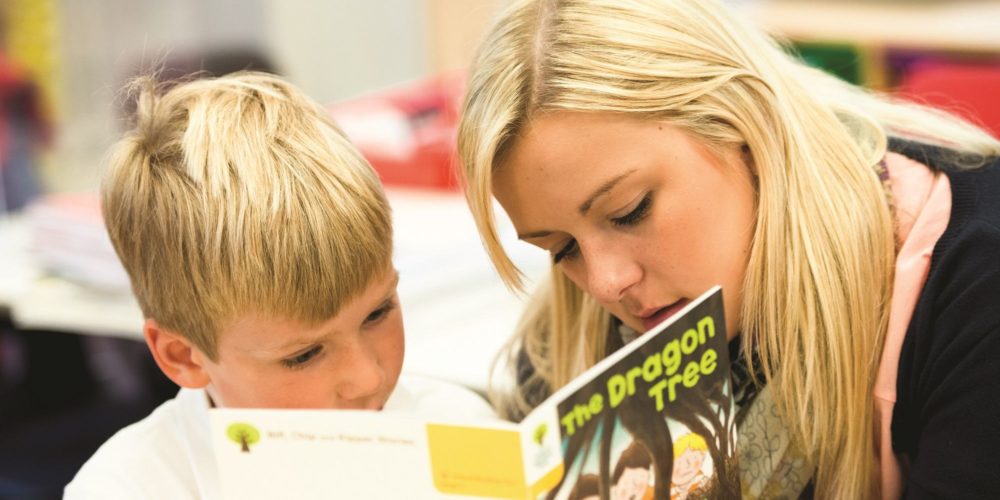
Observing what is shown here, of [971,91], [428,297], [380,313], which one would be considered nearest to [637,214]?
[380,313]

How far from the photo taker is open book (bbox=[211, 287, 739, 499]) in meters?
0.79

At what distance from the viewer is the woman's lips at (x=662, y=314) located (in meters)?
1.07

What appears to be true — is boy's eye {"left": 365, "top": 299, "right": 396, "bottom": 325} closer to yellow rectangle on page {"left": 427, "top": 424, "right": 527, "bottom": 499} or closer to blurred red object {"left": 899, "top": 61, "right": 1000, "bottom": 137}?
yellow rectangle on page {"left": 427, "top": 424, "right": 527, "bottom": 499}

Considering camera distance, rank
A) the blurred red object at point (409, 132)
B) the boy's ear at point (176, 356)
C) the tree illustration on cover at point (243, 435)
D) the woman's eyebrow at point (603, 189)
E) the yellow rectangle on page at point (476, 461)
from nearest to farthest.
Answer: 1. the yellow rectangle on page at point (476, 461)
2. the tree illustration on cover at point (243, 435)
3. the woman's eyebrow at point (603, 189)
4. the boy's ear at point (176, 356)
5. the blurred red object at point (409, 132)

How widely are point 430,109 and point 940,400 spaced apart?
1.59m

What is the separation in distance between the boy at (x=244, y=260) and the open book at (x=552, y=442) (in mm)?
186

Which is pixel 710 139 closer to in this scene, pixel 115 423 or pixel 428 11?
pixel 115 423

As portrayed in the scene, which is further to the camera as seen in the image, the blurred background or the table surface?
the blurred background

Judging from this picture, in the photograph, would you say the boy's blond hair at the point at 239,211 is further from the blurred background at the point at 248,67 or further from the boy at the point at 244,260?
the blurred background at the point at 248,67

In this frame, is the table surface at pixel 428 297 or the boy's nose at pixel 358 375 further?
the table surface at pixel 428 297

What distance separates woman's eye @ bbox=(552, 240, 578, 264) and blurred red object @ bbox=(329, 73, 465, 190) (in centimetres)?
112

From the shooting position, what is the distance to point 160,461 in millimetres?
1128

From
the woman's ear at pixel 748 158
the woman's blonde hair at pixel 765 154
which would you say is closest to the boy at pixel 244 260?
the woman's blonde hair at pixel 765 154

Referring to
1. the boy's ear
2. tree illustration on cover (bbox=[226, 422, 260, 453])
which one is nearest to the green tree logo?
tree illustration on cover (bbox=[226, 422, 260, 453])
